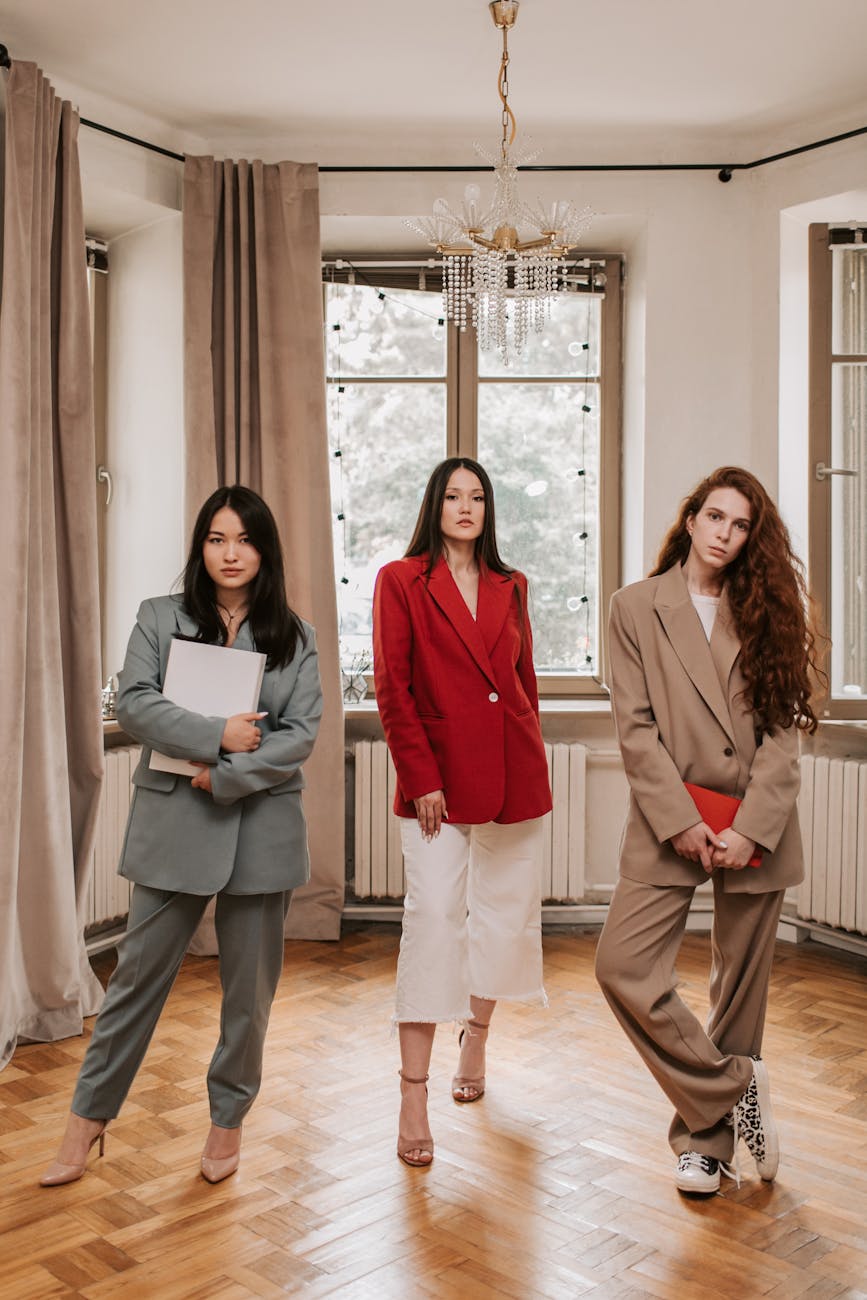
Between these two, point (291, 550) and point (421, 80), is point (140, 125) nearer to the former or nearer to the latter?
point (421, 80)

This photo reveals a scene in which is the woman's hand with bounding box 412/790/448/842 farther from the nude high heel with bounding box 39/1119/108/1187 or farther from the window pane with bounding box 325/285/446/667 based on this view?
the window pane with bounding box 325/285/446/667

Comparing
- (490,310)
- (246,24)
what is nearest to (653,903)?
(490,310)

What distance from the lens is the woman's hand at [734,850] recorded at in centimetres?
237

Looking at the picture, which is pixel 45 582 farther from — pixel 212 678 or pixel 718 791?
pixel 718 791

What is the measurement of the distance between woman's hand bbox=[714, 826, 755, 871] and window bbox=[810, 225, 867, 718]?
1966 millimetres

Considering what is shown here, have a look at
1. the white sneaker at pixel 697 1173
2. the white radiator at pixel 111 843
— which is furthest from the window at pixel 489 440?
the white sneaker at pixel 697 1173

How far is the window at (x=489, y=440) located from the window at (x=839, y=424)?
764mm

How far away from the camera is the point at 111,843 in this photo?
396cm

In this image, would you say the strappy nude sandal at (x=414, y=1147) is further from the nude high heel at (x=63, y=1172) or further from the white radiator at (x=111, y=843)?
the white radiator at (x=111, y=843)

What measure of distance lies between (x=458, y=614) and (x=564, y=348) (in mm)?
2274

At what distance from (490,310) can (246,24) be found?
42.9 inches

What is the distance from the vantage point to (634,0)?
3.20 meters

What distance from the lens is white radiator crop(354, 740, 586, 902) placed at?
4297mm

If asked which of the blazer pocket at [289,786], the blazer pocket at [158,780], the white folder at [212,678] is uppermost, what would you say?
the white folder at [212,678]
